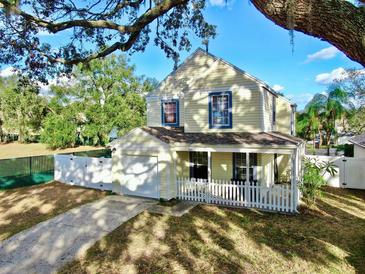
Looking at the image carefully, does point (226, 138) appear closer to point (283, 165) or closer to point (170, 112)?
point (170, 112)

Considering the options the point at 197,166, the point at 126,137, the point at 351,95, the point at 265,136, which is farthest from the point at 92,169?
the point at 351,95

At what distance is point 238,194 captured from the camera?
10.7 m

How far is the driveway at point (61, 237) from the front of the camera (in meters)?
6.38

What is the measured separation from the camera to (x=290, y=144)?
9.74 m

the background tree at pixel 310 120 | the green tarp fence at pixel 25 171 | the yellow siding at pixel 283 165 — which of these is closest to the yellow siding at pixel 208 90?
the yellow siding at pixel 283 165

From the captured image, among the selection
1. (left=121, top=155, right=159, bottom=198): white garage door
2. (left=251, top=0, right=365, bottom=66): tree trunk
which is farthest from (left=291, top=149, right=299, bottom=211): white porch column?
(left=251, top=0, right=365, bottom=66): tree trunk

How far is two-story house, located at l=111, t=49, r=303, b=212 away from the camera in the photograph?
454 inches

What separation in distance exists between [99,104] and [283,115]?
22919 mm

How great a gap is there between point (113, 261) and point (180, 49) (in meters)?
8.17

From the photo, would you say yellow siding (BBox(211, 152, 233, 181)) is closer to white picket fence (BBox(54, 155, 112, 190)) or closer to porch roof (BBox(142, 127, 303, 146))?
porch roof (BBox(142, 127, 303, 146))

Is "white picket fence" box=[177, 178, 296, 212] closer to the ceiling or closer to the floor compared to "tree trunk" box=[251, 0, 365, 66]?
closer to the floor

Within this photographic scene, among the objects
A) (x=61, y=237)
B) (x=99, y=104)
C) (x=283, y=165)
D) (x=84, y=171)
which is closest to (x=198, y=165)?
(x=283, y=165)

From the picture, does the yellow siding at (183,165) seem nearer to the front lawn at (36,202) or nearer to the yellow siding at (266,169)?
the yellow siding at (266,169)

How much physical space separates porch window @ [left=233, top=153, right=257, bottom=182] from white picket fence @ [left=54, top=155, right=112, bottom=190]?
610 centimetres
